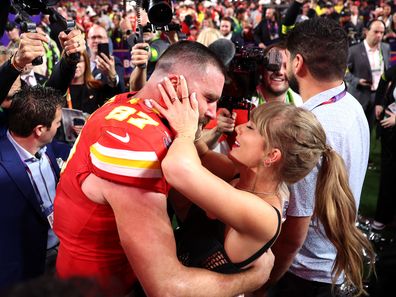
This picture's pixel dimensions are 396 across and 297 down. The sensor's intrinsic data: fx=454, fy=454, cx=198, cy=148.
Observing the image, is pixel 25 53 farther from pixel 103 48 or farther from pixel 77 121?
pixel 103 48

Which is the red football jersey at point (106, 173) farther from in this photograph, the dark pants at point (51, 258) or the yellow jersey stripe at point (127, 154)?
the dark pants at point (51, 258)

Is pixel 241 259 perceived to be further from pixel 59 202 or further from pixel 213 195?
pixel 59 202

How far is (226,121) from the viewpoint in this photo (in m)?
2.46

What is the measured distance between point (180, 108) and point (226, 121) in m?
0.91

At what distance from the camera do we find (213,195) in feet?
4.60

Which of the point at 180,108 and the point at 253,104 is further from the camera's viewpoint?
the point at 253,104

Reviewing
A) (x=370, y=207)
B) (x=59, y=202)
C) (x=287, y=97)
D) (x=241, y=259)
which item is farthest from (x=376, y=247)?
(x=59, y=202)

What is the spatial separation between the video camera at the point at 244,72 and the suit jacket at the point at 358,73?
3.95 m

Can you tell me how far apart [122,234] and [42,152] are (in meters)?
1.28

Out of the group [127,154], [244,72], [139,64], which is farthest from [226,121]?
[127,154]

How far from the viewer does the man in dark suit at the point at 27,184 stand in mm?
2193

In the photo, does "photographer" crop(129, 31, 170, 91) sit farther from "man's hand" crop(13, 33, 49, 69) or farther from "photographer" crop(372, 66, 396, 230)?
"photographer" crop(372, 66, 396, 230)

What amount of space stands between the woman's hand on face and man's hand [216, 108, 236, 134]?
2.68 ft

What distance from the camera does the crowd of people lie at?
1.41 metres
